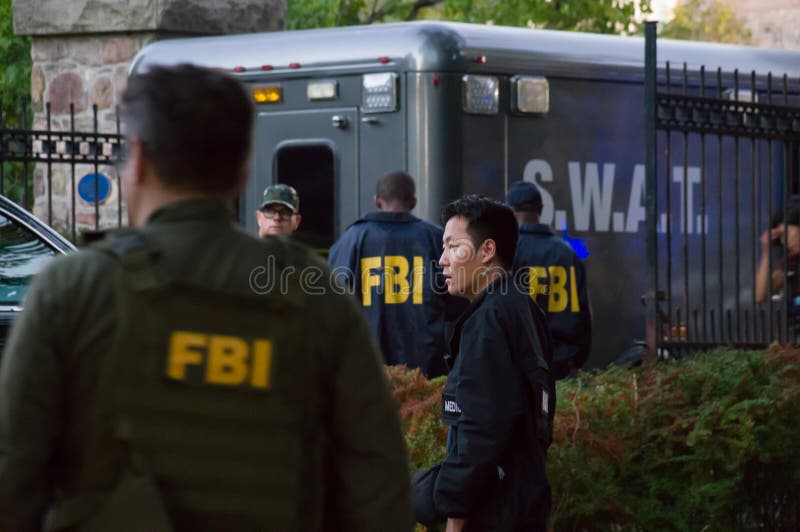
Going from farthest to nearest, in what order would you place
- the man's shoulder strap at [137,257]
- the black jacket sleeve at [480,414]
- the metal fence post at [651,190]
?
the metal fence post at [651,190] < the black jacket sleeve at [480,414] < the man's shoulder strap at [137,257]

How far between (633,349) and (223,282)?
7151mm

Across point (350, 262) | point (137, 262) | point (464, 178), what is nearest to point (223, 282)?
point (137, 262)

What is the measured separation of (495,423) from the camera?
444cm

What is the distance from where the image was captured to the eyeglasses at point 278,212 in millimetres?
8633

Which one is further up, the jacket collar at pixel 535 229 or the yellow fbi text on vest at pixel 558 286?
the jacket collar at pixel 535 229

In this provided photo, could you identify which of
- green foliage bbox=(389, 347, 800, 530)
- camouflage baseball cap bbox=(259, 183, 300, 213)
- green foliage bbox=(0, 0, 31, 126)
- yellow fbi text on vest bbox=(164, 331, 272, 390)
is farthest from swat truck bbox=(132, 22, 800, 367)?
Result: green foliage bbox=(0, 0, 31, 126)

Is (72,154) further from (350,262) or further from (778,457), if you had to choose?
(778,457)

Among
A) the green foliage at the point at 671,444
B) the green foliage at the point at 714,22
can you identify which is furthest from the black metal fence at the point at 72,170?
the green foliage at the point at 714,22

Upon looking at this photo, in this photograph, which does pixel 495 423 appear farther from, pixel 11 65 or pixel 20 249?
pixel 11 65

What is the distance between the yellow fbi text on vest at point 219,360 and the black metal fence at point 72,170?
284 inches

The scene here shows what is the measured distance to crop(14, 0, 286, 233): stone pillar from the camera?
12258 millimetres

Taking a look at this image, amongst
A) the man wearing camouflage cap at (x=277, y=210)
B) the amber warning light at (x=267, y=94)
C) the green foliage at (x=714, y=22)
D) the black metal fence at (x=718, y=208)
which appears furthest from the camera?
the green foliage at (x=714, y=22)

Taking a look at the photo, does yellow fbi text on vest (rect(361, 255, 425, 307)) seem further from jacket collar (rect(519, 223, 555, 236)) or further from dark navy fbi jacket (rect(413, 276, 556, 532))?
dark navy fbi jacket (rect(413, 276, 556, 532))

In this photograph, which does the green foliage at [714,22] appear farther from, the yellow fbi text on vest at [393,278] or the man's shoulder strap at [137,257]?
the man's shoulder strap at [137,257]
